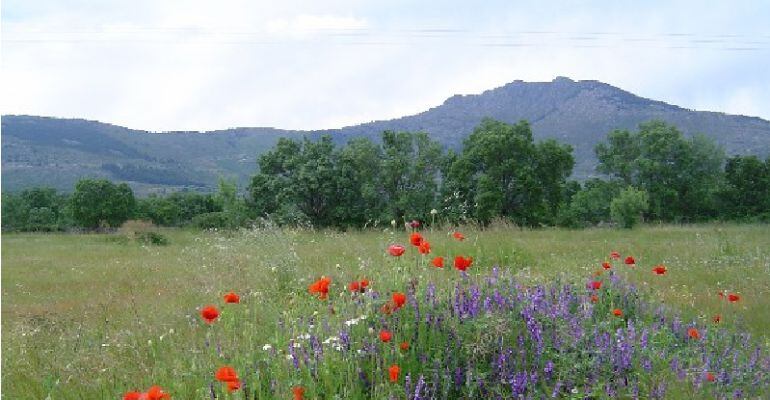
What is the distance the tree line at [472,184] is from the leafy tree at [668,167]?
0.32ft

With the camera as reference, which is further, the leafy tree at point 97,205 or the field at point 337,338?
the leafy tree at point 97,205

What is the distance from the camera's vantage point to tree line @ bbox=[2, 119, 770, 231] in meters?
38.9

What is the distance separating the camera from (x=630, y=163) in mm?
53031

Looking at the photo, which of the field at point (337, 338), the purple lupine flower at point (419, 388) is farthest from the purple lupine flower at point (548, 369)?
the purple lupine flower at point (419, 388)

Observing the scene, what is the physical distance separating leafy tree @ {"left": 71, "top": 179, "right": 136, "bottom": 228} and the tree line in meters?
0.09

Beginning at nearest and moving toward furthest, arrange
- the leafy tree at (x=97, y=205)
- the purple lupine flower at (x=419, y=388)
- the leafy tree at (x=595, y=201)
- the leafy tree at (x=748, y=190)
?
1. the purple lupine flower at (x=419, y=388)
2. the leafy tree at (x=97, y=205)
3. the leafy tree at (x=748, y=190)
4. the leafy tree at (x=595, y=201)

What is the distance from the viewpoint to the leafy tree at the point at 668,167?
50.5 m

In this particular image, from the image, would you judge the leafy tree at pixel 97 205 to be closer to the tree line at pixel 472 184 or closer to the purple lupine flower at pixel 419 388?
the tree line at pixel 472 184

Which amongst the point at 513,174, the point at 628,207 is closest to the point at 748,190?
the point at 628,207

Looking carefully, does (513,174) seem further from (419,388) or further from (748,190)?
(419,388)

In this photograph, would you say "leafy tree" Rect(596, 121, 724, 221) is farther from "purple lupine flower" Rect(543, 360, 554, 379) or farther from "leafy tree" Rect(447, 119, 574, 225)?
"purple lupine flower" Rect(543, 360, 554, 379)

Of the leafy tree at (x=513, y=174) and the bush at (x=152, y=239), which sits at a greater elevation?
the leafy tree at (x=513, y=174)

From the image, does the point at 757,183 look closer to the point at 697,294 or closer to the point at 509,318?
the point at 697,294

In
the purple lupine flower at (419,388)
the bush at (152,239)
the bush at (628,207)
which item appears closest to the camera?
the purple lupine flower at (419,388)
